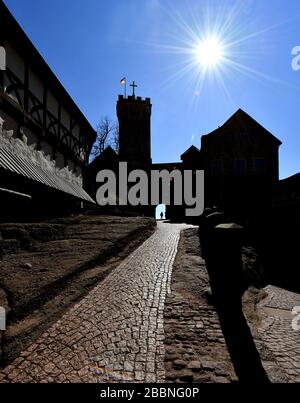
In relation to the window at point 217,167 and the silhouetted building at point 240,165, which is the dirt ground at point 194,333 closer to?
the silhouetted building at point 240,165

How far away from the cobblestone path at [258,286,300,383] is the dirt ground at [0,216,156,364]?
143 inches

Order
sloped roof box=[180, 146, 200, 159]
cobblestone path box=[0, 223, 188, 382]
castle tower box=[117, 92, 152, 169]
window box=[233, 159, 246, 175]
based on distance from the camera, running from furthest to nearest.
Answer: castle tower box=[117, 92, 152, 169]
sloped roof box=[180, 146, 200, 159]
window box=[233, 159, 246, 175]
cobblestone path box=[0, 223, 188, 382]

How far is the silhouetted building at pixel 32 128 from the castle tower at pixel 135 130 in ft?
75.2

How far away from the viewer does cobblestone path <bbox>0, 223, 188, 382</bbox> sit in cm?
279

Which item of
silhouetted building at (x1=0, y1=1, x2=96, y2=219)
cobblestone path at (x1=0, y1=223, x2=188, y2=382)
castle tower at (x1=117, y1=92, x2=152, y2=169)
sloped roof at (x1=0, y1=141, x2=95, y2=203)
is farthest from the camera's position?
castle tower at (x1=117, y1=92, x2=152, y2=169)

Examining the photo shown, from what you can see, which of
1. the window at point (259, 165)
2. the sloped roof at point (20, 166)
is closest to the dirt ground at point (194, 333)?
the sloped roof at point (20, 166)

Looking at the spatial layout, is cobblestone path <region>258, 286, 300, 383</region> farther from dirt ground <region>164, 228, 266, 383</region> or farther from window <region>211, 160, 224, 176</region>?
window <region>211, 160, 224, 176</region>

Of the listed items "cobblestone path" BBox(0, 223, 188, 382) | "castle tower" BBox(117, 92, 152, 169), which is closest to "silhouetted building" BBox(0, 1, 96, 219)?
"cobblestone path" BBox(0, 223, 188, 382)

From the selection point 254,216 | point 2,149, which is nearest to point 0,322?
point 2,149

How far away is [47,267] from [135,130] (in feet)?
119

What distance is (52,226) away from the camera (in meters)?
9.96

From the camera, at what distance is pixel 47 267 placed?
604cm

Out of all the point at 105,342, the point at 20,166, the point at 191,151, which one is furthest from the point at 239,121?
the point at 105,342

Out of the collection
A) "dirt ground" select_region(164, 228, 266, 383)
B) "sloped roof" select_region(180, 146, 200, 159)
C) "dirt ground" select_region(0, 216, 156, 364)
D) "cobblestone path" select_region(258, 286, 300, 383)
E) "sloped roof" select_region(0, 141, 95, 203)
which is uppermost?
"sloped roof" select_region(180, 146, 200, 159)
